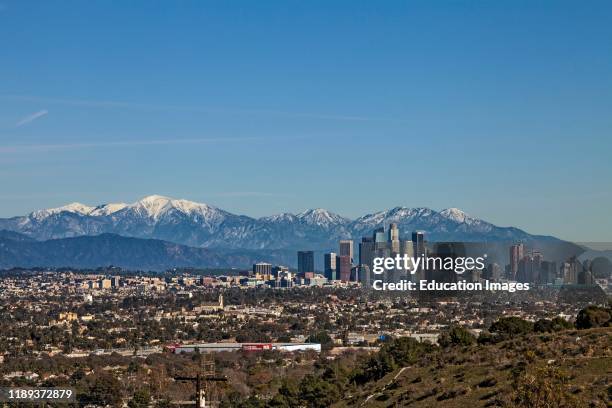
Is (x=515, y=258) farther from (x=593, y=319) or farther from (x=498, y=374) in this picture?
(x=498, y=374)

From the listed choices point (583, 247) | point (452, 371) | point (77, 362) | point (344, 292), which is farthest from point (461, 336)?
point (344, 292)

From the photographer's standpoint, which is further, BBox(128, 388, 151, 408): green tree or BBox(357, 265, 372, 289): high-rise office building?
BBox(357, 265, 372, 289): high-rise office building

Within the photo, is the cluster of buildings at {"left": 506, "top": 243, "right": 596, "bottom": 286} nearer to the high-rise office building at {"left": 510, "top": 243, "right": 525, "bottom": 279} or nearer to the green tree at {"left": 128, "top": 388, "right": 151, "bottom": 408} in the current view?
the high-rise office building at {"left": 510, "top": 243, "right": 525, "bottom": 279}

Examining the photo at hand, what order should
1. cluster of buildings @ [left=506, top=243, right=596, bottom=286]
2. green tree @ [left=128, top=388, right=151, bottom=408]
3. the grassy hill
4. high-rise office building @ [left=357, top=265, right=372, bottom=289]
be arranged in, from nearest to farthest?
the grassy hill
green tree @ [left=128, top=388, right=151, bottom=408]
cluster of buildings @ [left=506, top=243, right=596, bottom=286]
high-rise office building @ [left=357, top=265, right=372, bottom=289]

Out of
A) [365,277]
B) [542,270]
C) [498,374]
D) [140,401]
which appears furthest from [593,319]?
[365,277]

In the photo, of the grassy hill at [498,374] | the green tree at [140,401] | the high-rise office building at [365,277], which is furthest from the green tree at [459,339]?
the high-rise office building at [365,277]

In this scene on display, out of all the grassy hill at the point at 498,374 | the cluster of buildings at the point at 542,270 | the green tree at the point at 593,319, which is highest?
the cluster of buildings at the point at 542,270

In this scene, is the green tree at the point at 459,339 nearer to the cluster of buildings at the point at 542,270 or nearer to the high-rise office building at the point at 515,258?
Result: the cluster of buildings at the point at 542,270

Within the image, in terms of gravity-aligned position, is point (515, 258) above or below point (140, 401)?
above

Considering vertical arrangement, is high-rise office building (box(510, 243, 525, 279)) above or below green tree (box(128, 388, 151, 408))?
above

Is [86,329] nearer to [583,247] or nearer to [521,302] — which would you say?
[521,302]

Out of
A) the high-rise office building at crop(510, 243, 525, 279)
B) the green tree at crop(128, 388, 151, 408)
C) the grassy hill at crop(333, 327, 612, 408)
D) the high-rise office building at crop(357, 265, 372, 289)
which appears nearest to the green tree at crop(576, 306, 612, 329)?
the grassy hill at crop(333, 327, 612, 408)
